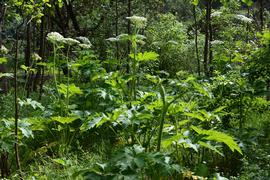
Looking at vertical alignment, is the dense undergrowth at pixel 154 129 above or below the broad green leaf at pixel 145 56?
below

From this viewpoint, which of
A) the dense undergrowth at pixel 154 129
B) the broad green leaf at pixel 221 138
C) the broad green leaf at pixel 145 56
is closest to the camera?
the broad green leaf at pixel 221 138

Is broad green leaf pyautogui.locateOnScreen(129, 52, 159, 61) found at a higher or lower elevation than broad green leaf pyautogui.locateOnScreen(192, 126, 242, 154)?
higher

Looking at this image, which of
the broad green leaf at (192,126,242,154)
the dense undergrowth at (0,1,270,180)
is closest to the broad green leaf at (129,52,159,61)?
the dense undergrowth at (0,1,270,180)

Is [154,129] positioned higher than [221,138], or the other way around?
[221,138]

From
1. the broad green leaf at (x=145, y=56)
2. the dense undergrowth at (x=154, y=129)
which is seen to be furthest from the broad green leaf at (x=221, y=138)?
the broad green leaf at (x=145, y=56)

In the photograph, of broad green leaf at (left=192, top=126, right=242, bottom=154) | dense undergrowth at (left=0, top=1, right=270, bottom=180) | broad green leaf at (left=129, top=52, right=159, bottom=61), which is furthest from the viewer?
broad green leaf at (left=129, top=52, right=159, bottom=61)

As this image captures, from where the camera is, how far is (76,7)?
44.0 feet

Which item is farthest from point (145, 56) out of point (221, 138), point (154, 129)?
point (221, 138)

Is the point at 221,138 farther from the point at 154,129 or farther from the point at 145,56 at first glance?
the point at 145,56

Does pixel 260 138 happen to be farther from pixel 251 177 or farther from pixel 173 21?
pixel 173 21

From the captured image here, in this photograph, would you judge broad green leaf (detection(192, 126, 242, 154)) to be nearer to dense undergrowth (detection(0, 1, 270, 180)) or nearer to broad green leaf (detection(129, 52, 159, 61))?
dense undergrowth (detection(0, 1, 270, 180))

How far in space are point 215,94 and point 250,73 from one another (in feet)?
1.61

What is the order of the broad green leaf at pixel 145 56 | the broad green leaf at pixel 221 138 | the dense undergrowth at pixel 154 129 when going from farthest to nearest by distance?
the broad green leaf at pixel 145 56 → the dense undergrowth at pixel 154 129 → the broad green leaf at pixel 221 138

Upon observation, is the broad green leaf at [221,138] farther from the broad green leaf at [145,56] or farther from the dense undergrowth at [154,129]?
the broad green leaf at [145,56]
